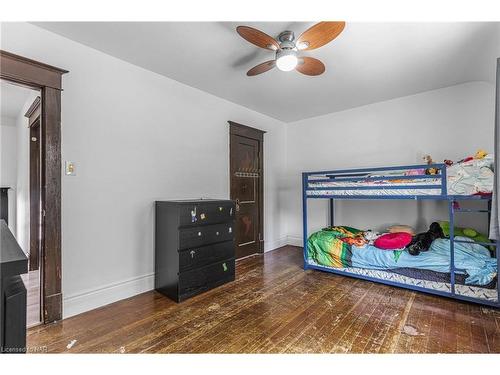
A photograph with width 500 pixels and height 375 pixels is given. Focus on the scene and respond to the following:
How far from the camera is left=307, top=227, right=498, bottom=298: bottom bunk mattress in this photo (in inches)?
Result: 95.0

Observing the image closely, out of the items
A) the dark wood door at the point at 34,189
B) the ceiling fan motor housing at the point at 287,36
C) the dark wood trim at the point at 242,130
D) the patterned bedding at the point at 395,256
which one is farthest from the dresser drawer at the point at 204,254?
the dark wood door at the point at 34,189

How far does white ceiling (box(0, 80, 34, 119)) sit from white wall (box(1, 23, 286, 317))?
1.33 meters

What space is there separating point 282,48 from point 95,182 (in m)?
2.06

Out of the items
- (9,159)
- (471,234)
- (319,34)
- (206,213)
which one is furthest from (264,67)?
(9,159)

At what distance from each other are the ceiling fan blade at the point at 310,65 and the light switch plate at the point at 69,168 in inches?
86.5

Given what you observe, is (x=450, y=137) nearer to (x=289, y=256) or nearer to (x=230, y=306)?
(x=289, y=256)

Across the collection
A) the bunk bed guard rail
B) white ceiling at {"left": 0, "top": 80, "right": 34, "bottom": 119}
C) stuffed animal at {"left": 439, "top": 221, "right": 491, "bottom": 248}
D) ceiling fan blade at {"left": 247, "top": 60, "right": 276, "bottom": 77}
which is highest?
white ceiling at {"left": 0, "top": 80, "right": 34, "bottom": 119}

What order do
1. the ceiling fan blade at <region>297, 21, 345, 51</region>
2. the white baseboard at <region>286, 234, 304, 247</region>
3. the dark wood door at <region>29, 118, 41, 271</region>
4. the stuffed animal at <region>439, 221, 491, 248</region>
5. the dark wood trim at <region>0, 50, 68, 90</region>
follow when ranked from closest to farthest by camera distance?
the ceiling fan blade at <region>297, 21, 345, 51</region> < the dark wood trim at <region>0, 50, 68, 90</region> < the stuffed animal at <region>439, 221, 491, 248</region> < the dark wood door at <region>29, 118, 41, 271</region> < the white baseboard at <region>286, 234, 304, 247</region>

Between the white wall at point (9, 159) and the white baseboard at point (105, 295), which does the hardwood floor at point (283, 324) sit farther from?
the white wall at point (9, 159)

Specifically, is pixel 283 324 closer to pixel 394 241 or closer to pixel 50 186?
pixel 394 241

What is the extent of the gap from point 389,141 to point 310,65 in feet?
7.66

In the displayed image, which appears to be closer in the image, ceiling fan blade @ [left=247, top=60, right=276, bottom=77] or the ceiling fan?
the ceiling fan

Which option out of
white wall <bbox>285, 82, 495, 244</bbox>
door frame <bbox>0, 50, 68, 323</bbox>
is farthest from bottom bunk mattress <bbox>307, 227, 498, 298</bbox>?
door frame <bbox>0, 50, 68, 323</bbox>

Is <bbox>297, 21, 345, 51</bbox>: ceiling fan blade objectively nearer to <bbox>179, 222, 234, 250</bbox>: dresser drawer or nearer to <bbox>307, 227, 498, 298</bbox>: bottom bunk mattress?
<bbox>179, 222, 234, 250</bbox>: dresser drawer
